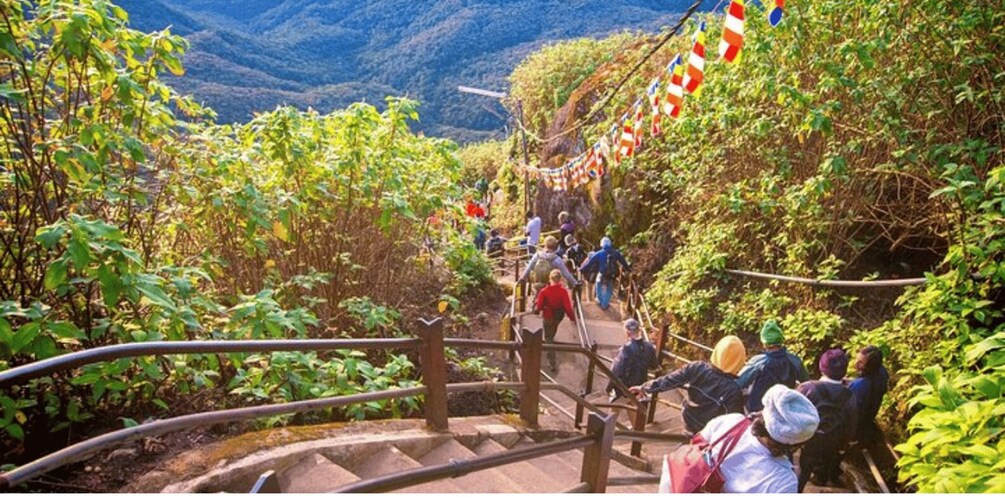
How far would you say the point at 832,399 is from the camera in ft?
13.8

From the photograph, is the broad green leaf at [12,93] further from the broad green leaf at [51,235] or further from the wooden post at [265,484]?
the wooden post at [265,484]

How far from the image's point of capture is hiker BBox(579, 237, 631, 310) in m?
10.2

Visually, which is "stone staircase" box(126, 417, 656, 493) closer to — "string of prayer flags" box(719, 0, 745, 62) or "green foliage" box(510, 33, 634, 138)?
"string of prayer flags" box(719, 0, 745, 62)

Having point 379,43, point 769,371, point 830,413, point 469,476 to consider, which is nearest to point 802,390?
point 830,413

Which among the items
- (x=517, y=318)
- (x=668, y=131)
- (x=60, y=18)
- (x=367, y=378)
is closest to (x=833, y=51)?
(x=668, y=131)

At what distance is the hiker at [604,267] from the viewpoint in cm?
1023

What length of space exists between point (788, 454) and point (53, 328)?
333 cm

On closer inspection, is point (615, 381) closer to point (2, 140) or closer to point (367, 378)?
point (367, 378)

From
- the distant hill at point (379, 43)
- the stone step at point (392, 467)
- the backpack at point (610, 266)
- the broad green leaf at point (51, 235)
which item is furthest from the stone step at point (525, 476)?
the distant hill at point (379, 43)

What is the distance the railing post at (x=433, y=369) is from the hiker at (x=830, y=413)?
8.44 ft

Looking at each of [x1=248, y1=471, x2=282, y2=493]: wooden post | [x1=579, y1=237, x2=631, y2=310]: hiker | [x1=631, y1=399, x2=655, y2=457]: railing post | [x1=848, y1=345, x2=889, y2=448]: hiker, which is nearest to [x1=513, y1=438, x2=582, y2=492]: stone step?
[x1=631, y1=399, x2=655, y2=457]: railing post

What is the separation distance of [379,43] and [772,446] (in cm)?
7522

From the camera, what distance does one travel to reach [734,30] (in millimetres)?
4828

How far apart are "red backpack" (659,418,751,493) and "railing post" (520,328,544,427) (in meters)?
1.37
